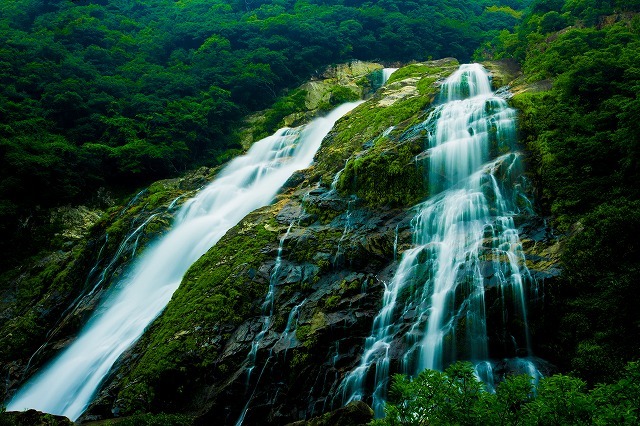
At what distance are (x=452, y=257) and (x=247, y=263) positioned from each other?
6661 mm

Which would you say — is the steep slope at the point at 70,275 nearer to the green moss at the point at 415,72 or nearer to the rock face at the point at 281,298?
the rock face at the point at 281,298

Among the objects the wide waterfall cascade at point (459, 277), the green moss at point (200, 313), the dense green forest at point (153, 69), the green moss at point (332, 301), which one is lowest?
the wide waterfall cascade at point (459, 277)

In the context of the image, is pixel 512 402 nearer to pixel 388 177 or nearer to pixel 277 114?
pixel 388 177

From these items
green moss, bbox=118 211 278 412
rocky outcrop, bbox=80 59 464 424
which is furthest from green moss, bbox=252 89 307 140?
green moss, bbox=118 211 278 412

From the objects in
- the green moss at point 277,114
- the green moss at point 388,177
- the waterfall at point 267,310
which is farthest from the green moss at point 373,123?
the green moss at point 277,114

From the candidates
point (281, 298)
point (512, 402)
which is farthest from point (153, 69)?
point (512, 402)

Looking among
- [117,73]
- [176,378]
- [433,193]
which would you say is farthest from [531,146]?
[117,73]

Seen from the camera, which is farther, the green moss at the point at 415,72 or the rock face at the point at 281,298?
the green moss at the point at 415,72

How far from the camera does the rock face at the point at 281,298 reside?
10.4m

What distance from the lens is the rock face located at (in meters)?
10.4

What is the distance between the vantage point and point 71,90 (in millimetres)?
29016

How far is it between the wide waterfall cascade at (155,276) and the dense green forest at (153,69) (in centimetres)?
728

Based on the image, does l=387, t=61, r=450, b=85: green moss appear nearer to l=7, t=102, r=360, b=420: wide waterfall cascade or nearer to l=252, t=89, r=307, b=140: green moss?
l=7, t=102, r=360, b=420: wide waterfall cascade

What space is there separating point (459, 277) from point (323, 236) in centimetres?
501
